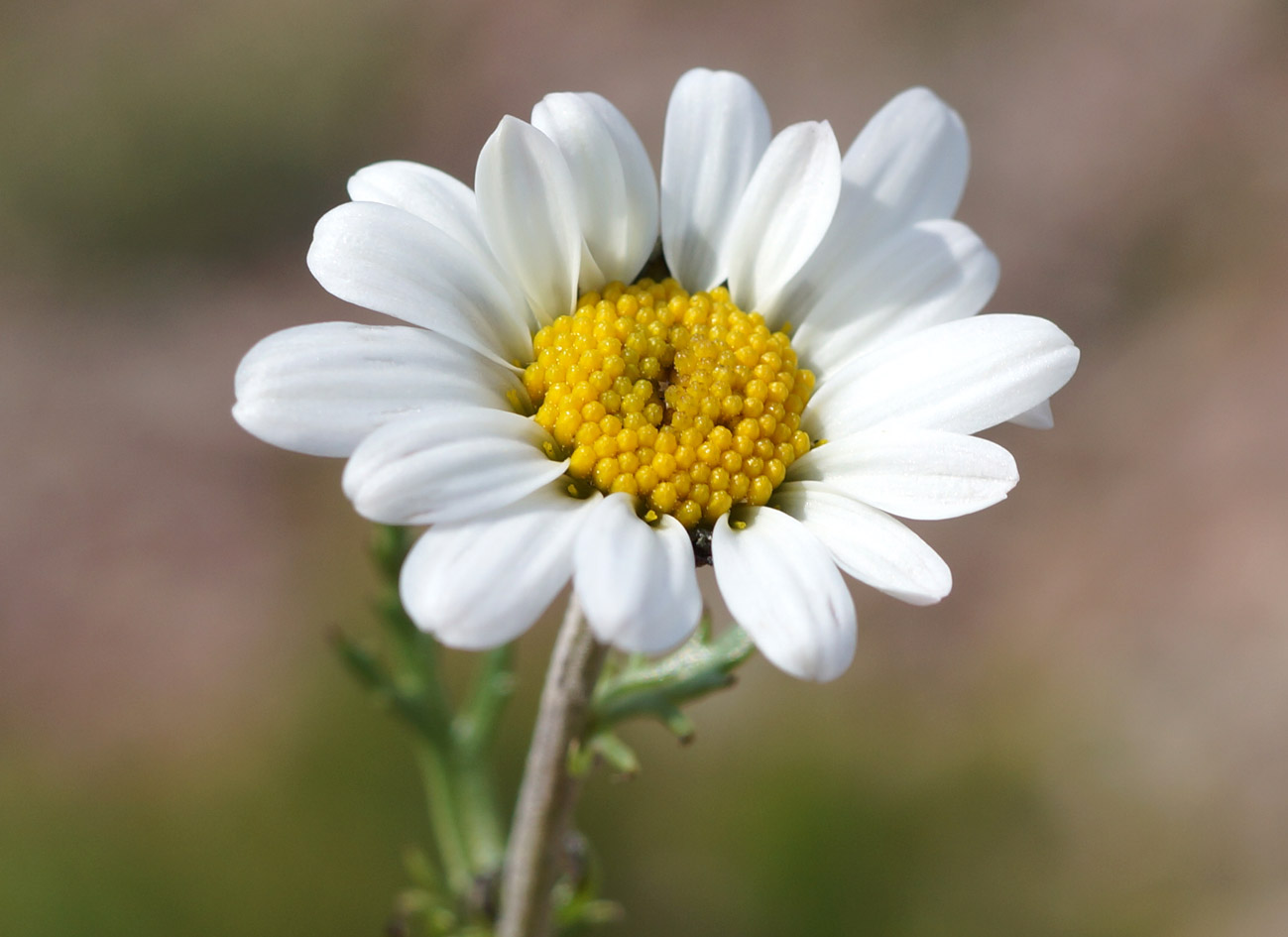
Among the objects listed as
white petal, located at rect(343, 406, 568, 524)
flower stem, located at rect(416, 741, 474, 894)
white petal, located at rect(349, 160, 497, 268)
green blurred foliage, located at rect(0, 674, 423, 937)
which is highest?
white petal, located at rect(349, 160, 497, 268)

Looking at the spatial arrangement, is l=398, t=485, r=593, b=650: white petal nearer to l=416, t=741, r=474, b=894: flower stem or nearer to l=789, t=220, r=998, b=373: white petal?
l=789, t=220, r=998, b=373: white petal

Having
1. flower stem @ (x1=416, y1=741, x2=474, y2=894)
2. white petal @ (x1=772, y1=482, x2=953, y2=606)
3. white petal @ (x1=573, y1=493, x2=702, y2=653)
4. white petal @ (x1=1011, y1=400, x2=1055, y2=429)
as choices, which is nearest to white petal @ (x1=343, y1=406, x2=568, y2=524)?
white petal @ (x1=573, y1=493, x2=702, y2=653)

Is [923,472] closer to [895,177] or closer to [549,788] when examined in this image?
[895,177]

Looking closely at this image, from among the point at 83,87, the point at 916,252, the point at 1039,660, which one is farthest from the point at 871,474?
the point at 83,87

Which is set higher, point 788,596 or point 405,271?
point 405,271

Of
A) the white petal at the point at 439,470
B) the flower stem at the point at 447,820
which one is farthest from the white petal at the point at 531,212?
the flower stem at the point at 447,820

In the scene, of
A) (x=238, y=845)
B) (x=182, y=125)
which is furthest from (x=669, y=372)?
(x=182, y=125)
